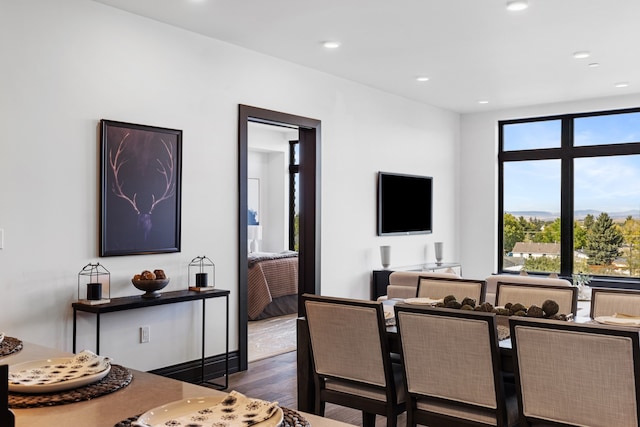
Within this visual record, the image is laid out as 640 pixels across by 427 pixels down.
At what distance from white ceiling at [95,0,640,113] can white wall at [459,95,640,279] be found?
1635mm

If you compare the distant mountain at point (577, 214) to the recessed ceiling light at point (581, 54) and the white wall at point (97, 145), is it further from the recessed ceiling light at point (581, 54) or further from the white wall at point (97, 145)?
the white wall at point (97, 145)

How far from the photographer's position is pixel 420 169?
7672 millimetres

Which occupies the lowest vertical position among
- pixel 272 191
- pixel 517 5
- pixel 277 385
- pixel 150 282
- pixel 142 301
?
pixel 277 385

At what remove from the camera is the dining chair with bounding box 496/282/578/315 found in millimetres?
3635

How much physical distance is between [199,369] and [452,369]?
104 inches

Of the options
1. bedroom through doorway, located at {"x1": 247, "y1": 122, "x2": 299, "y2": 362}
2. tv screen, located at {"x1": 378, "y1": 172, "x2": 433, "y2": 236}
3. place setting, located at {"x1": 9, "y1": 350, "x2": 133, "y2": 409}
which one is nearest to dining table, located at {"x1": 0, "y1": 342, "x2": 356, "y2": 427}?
place setting, located at {"x1": 9, "y1": 350, "x2": 133, "y2": 409}

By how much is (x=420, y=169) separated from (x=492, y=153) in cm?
131

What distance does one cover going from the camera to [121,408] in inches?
57.2

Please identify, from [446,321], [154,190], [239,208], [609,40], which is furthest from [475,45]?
[446,321]

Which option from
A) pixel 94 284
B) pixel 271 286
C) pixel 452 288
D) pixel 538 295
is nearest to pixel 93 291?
pixel 94 284

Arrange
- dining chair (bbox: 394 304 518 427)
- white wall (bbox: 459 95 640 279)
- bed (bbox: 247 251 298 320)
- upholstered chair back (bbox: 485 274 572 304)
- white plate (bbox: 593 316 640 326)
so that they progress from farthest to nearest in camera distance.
Answer: white wall (bbox: 459 95 640 279), bed (bbox: 247 251 298 320), upholstered chair back (bbox: 485 274 572 304), white plate (bbox: 593 316 640 326), dining chair (bbox: 394 304 518 427)

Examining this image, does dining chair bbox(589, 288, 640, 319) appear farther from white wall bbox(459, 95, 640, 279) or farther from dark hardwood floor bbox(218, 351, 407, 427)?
white wall bbox(459, 95, 640, 279)

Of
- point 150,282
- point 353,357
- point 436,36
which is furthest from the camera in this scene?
point 436,36

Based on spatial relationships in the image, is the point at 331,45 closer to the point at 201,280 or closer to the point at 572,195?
the point at 201,280
